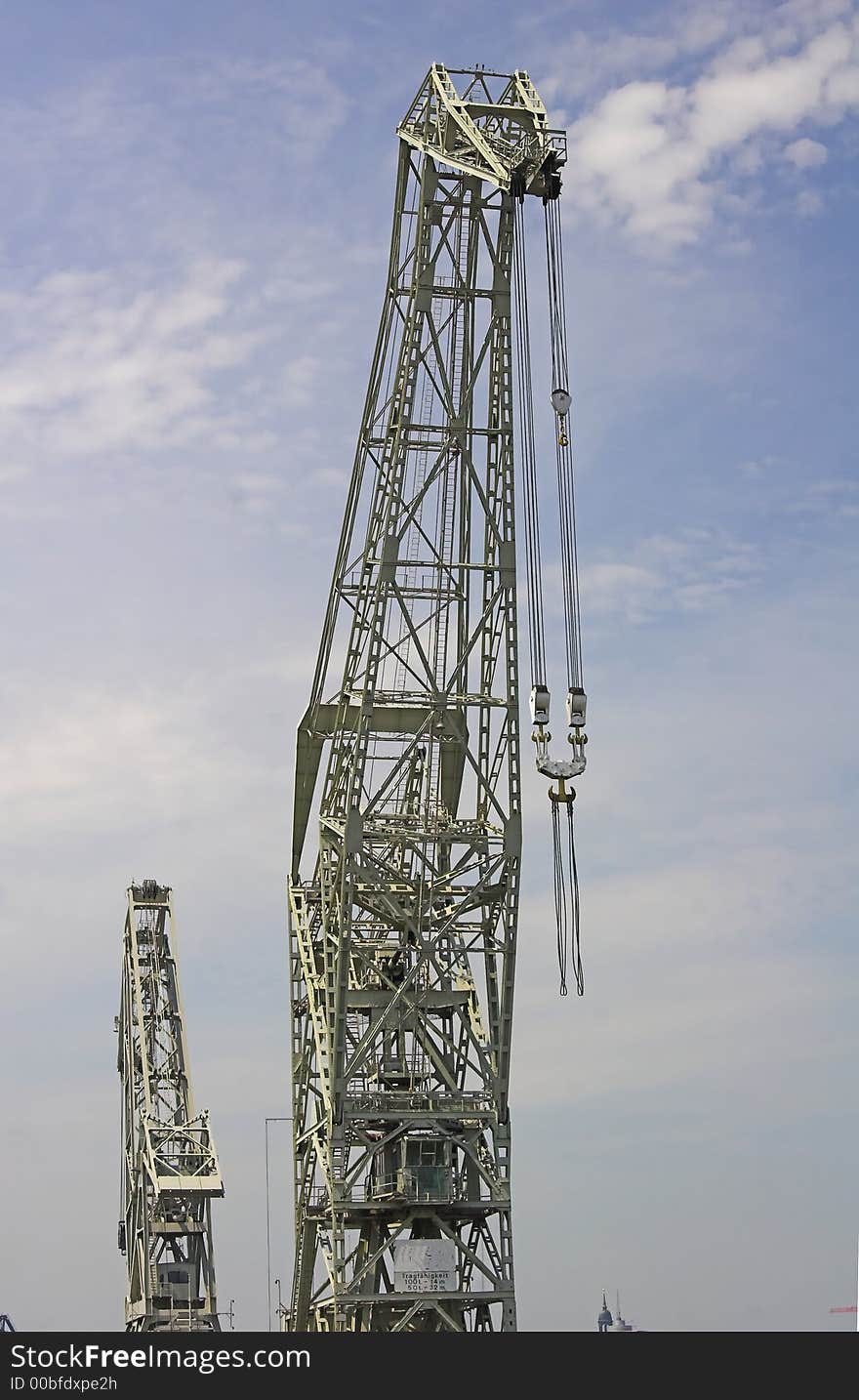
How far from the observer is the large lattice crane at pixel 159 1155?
85.8 m

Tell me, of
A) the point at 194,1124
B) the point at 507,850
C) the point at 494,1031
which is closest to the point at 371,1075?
the point at 494,1031

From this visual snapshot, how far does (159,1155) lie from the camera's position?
8781 cm

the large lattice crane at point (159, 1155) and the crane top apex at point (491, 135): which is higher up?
the crane top apex at point (491, 135)

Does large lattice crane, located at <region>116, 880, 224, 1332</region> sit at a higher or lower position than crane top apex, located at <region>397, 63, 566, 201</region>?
lower

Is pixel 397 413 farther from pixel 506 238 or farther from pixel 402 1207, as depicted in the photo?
pixel 402 1207

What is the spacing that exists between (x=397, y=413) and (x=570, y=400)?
7137 mm

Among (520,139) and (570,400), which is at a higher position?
(520,139)

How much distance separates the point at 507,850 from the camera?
2756 inches

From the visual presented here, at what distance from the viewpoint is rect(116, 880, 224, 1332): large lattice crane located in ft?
282

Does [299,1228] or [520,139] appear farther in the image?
[299,1228]
